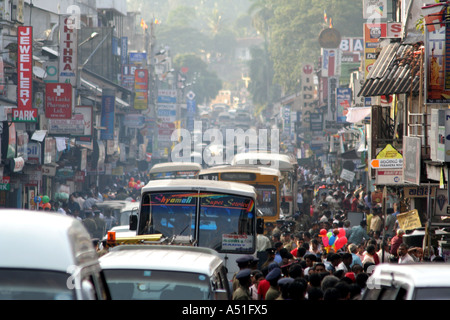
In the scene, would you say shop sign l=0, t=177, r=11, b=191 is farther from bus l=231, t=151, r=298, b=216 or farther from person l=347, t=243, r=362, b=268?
person l=347, t=243, r=362, b=268

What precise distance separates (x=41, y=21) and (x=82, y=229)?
39851mm

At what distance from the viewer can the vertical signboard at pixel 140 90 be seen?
58.0m

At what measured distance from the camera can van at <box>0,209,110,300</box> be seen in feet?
15.1

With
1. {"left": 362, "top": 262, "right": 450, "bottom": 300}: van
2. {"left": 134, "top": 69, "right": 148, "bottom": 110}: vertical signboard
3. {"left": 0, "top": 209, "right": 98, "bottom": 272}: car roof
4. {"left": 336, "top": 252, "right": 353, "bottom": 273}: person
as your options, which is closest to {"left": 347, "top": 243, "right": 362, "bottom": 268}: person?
{"left": 336, "top": 252, "right": 353, "bottom": 273}: person

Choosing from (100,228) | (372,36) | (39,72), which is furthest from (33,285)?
(39,72)

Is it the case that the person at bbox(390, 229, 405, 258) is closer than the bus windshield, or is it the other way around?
the bus windshield

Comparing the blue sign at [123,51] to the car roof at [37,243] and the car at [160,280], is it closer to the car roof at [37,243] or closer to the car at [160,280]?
the car at [160,280]

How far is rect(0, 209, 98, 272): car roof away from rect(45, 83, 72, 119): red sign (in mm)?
25414

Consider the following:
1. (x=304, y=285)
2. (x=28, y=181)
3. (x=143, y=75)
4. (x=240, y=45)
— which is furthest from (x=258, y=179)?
(x=240, y=45)

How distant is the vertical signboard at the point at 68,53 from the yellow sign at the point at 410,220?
20.6 m

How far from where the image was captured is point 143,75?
5922 centimetres

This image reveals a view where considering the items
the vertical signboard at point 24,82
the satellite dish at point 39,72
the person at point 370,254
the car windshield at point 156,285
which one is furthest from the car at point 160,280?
the satellite dish at point 39,72

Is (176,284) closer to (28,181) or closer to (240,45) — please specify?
(28,181)

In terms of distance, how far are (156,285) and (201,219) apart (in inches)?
274
